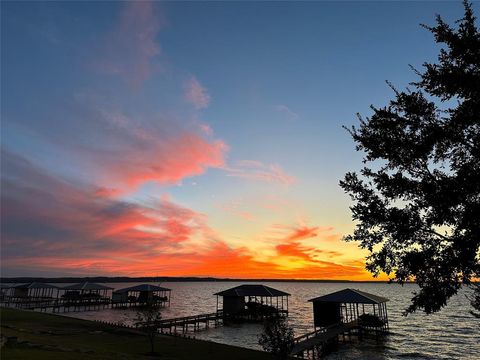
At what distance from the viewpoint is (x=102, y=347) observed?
89.0 ft

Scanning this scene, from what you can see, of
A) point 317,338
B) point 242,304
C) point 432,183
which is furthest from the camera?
point 242,304

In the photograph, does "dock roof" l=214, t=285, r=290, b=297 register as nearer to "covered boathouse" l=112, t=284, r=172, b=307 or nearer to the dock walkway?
the dock walkway

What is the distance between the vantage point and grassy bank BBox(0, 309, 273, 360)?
851 inches

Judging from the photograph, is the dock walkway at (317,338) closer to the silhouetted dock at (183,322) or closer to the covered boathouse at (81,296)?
the silhouetted dock at (183,322)

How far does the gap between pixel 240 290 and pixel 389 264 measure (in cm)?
5182

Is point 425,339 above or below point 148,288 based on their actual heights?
below

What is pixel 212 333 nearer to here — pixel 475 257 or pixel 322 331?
pixel 322 331

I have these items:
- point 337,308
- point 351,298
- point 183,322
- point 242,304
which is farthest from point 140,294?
point 351,298

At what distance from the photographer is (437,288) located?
527 inches

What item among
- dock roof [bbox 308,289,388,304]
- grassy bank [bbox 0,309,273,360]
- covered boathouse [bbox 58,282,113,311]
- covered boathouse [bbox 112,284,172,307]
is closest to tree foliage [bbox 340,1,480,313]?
grassy bank [bbox 0,309,273,360]

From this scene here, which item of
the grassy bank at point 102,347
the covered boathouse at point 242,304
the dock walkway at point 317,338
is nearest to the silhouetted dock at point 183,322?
the covered boathouse at point 242,304

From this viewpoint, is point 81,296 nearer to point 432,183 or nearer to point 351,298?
point 351,298

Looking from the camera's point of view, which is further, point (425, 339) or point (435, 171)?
point (425, 339)

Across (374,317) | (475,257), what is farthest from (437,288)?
(374,317)
